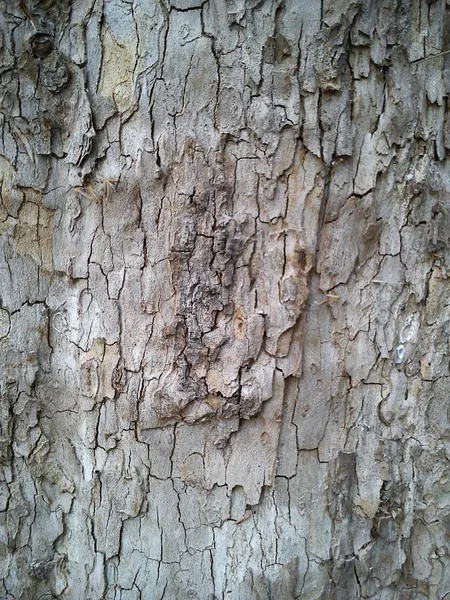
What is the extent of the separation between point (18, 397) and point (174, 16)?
951 millimetres

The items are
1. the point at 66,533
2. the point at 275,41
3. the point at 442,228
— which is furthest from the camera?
the point at 66,533

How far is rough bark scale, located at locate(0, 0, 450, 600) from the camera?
1011 mm

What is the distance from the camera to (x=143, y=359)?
1084 millimetres

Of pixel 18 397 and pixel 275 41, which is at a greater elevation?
pixel 275 41

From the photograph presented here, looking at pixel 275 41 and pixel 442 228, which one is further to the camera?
pixel 442 228

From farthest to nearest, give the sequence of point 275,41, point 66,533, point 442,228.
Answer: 1. point 66,533
2. point 442,228
3. point 275,41

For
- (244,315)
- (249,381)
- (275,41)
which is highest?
(275,41)

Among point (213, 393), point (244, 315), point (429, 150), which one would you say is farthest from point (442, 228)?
point (213, 393)

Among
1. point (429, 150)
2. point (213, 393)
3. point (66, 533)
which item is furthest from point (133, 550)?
point (429, 150)

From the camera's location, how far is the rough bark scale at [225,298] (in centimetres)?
101

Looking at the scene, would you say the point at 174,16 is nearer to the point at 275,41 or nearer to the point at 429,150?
the point at 275,41

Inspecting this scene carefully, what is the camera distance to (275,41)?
985mm

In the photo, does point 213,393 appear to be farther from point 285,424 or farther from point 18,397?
point 18,397

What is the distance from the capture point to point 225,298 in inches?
40.6
